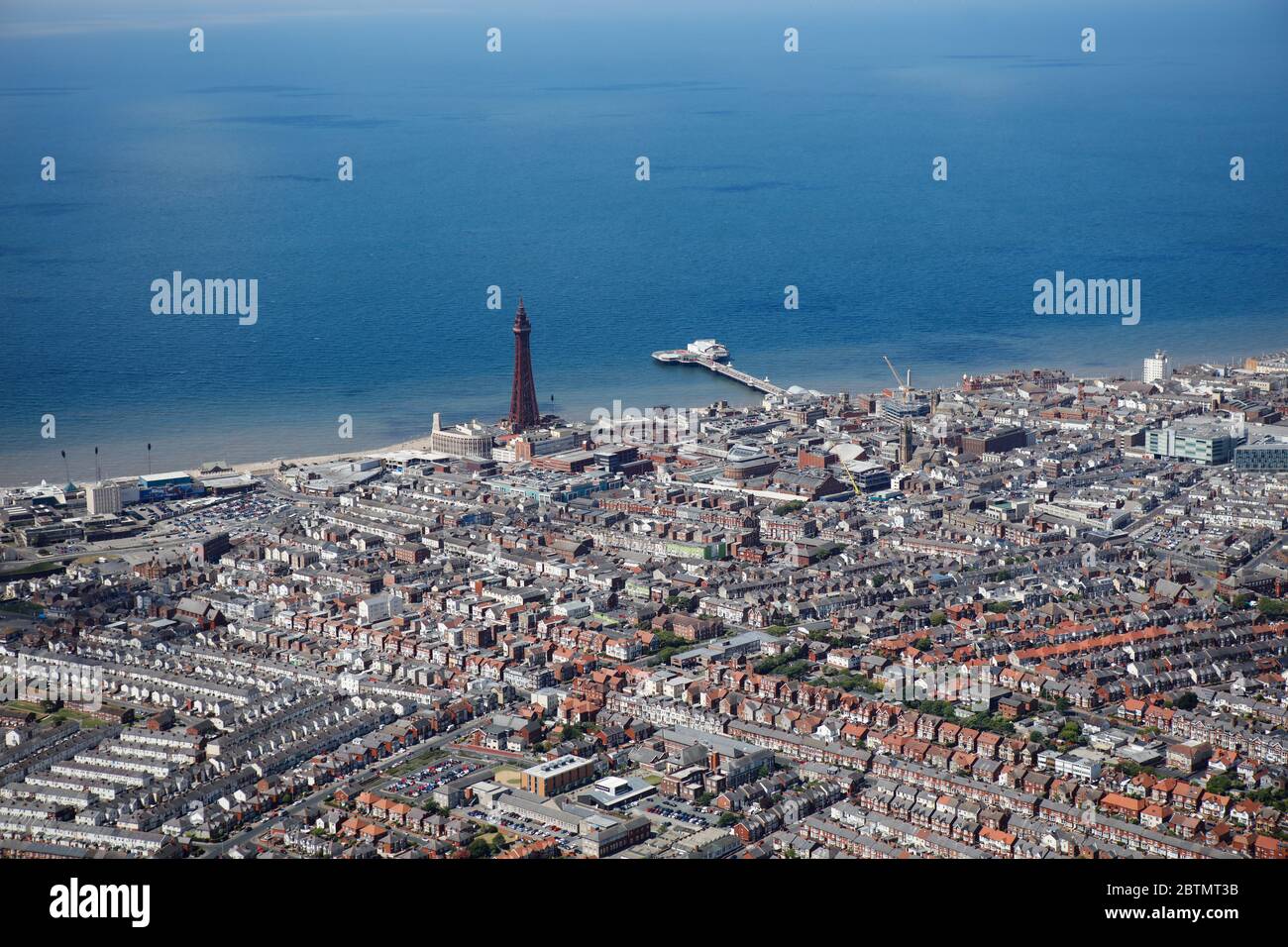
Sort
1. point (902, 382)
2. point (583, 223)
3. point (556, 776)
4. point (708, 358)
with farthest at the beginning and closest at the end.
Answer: point (583, 223) < point (708, 358) < point (902, 382) < point (556, 776)

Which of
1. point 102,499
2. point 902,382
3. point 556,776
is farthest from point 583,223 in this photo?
point 556,776

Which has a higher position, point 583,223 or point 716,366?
point 583,223

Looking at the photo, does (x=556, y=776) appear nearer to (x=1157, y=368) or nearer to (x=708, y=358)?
(x=1157, y=368)

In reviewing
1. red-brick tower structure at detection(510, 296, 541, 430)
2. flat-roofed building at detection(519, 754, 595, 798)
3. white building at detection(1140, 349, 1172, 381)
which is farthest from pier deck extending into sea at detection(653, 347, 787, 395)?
flat-roofed building at detection(519, 754, 595, 798)

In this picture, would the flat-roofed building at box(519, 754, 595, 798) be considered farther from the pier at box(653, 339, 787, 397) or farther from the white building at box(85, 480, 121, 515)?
the pier at box(653, 339, 787, 397)

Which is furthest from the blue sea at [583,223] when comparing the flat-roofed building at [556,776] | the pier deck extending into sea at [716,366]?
the flat-roofed building at [556,776]
